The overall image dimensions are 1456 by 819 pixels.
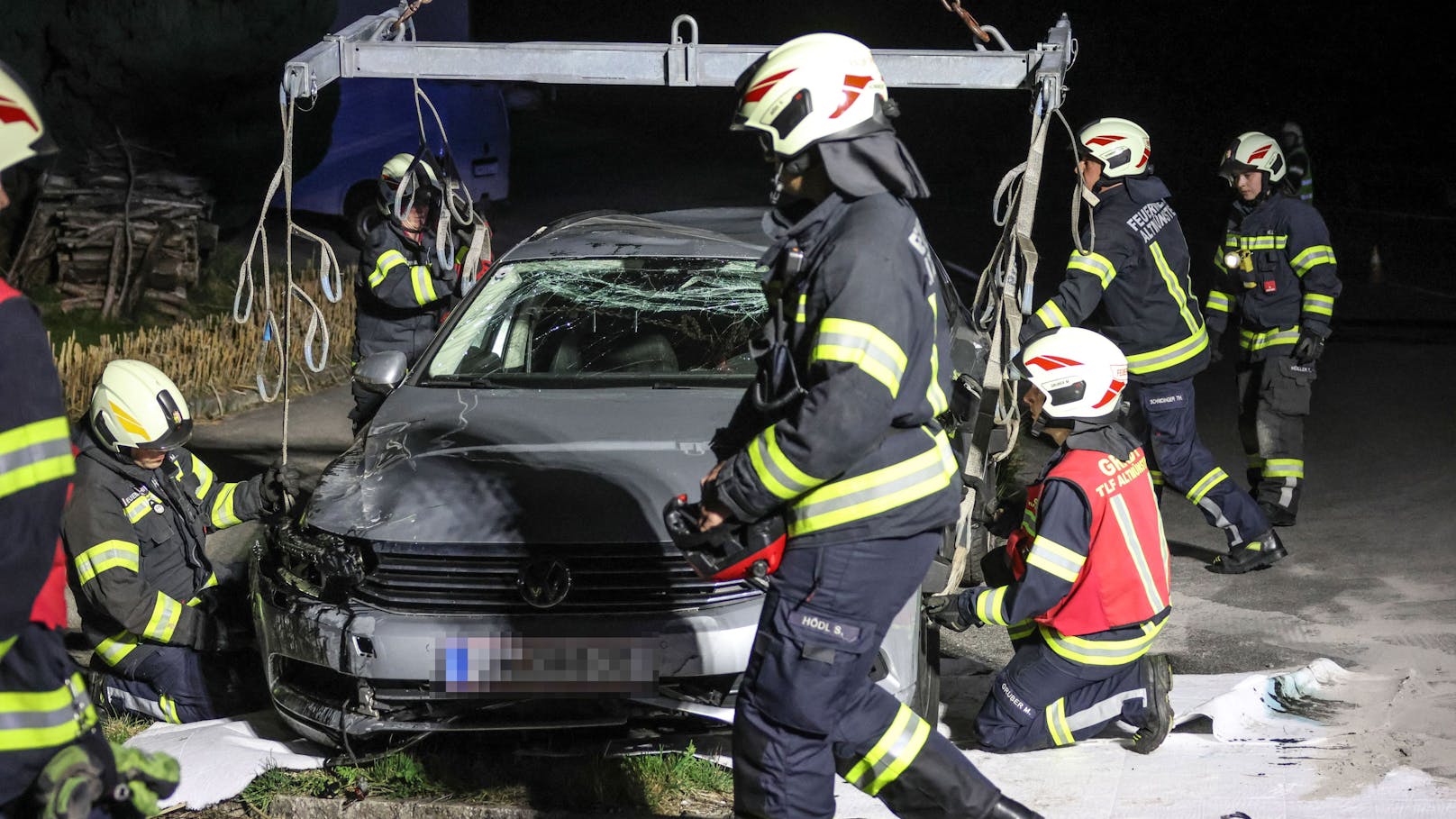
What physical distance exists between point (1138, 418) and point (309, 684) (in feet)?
15.7

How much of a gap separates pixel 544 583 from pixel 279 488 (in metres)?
1.49

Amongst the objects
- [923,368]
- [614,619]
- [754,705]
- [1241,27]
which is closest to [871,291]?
[923,368]

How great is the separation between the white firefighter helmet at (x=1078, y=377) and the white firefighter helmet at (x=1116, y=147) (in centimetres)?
201

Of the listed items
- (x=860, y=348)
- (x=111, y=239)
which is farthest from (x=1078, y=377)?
(x=111, y=239)

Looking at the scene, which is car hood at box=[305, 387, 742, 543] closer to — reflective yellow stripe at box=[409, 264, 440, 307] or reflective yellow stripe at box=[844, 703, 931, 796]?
reflective yellow stripe at box=[844, 703, 931, 796]

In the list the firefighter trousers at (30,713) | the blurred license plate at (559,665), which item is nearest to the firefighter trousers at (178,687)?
the blurred license plate at (559,665)

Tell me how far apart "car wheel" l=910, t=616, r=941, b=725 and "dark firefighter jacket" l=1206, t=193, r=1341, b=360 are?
3.31m

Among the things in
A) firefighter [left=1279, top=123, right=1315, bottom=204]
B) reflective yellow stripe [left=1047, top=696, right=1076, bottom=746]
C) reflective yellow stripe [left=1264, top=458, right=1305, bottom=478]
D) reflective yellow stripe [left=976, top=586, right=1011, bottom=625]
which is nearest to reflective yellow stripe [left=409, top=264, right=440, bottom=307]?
reflective yellow stripe [left=976, top=586, right=1011, bottom=625]

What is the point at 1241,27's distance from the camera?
89.3 feet

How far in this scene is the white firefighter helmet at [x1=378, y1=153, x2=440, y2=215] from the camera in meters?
6.63

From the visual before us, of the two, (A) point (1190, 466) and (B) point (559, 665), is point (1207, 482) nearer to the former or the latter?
(A) point (1190, 466)

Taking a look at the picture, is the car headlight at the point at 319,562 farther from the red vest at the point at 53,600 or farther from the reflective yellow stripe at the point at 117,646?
the red vest at the point at 53,600

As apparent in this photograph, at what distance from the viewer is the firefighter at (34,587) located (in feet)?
7.57

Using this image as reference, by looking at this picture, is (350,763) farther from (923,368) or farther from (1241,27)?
(1241,27)
